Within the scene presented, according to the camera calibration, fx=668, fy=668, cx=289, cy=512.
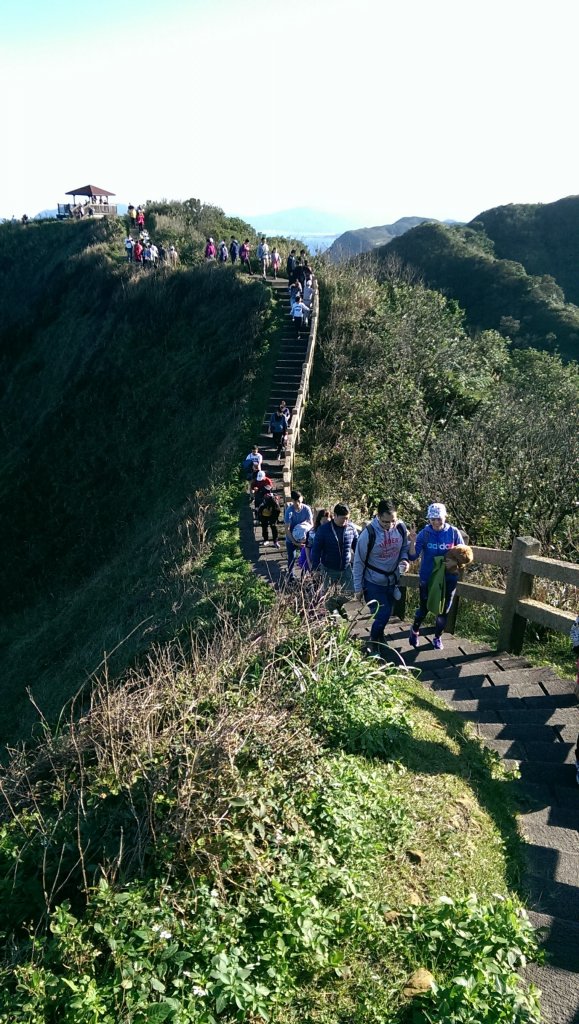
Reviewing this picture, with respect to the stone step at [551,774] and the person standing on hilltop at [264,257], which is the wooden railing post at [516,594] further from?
the person standing on hilltop at [264,257]

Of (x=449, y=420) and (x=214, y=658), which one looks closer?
(x=214, y=658)

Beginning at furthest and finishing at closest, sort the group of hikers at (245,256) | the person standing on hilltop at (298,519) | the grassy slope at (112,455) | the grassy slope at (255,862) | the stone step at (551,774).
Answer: the group of hikers at (245,256)
the grassy slope at (112,455)
the person standing on hilltop at (298,519)
the stone step at (551,774)
the grassy slope at (255,862)

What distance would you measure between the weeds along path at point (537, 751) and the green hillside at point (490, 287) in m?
37.7

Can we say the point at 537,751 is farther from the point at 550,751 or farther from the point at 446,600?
the point at 446,600

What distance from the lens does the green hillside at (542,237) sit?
64688 mm

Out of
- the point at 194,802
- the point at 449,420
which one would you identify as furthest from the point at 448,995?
the point at 449,420

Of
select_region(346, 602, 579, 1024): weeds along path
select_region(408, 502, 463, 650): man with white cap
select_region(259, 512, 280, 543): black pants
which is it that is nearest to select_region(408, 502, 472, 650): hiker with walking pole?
select_region(408, 502, 463, 650): man with white cap

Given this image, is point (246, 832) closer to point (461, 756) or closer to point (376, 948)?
point (376, 948)

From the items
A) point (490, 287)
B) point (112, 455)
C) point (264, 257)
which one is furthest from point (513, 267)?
point (112, 455)

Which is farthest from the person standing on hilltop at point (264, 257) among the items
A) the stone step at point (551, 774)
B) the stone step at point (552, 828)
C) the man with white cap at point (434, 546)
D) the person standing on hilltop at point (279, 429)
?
the stone step at point (552, 828)

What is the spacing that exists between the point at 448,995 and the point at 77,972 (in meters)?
1.74

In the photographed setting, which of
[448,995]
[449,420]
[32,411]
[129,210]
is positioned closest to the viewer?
[448,995]

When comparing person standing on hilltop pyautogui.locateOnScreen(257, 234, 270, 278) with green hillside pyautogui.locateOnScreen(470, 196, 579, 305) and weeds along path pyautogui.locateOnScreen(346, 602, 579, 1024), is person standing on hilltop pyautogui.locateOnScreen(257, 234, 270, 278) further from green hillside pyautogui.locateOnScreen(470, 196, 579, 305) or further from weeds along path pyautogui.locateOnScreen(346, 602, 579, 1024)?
green hillside pyautogui.locateOnScreen(470, 196, 579, 305)

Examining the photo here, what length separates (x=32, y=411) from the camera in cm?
2866
